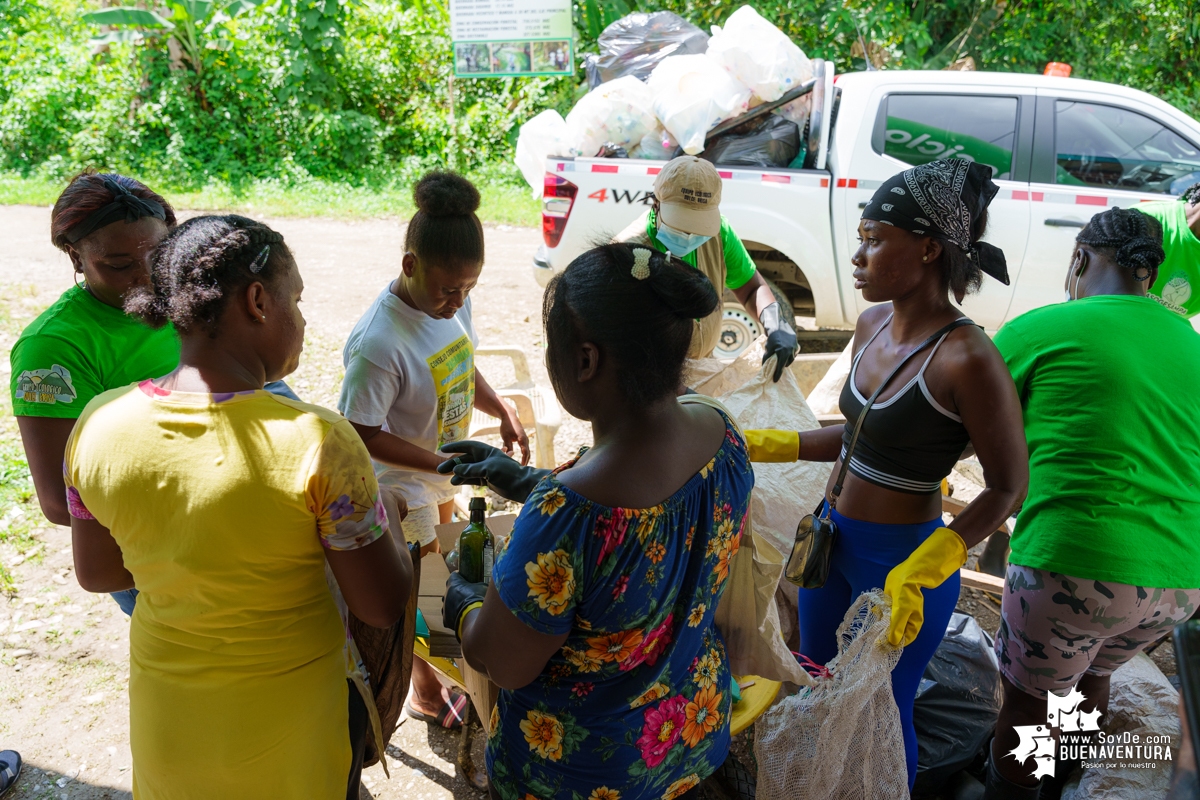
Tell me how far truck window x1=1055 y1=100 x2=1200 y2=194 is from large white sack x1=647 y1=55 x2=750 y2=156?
2.11 meters

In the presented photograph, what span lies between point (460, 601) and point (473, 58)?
27.5 feet

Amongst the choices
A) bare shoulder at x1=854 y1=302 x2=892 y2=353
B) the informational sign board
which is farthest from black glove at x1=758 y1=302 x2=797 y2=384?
the informational sign board

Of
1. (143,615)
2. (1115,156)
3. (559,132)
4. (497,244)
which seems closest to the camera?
(143,615)

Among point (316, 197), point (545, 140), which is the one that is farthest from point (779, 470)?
point (316, 197)

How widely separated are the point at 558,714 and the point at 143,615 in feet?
2.66

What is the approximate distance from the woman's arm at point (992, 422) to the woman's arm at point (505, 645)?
1184 mm

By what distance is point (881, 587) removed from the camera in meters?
2.20

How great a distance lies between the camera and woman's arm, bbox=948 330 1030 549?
6.42ft

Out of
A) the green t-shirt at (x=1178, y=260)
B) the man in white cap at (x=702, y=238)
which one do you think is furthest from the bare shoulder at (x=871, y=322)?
the green t-shirt at (x=1178, y=260)

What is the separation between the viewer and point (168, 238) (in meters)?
1.60

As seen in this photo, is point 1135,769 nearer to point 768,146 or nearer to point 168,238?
point 168,238

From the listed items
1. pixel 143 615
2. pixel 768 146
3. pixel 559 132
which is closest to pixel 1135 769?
pixel 143 615

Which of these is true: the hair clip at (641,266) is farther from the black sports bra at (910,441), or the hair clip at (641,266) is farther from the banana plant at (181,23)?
the banana plant at (181,23)

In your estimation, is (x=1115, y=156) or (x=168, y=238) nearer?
(x=168, y=238)
